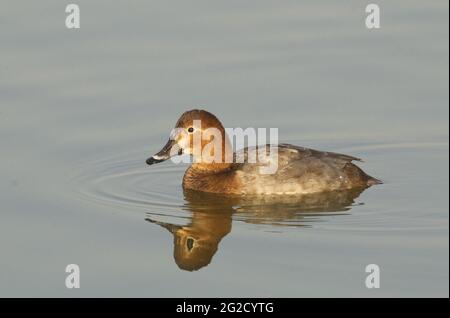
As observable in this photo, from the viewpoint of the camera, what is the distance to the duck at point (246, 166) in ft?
46.6

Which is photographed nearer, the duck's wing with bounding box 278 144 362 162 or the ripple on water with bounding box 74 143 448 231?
the ripple on water with bounding box 74 143 448 231

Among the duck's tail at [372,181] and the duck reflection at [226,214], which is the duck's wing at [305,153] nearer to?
the duck's tail at [372,181]

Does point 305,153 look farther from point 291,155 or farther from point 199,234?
point 199,234

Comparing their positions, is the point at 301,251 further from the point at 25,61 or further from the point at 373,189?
the point at 25,61

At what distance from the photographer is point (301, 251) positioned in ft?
39.8

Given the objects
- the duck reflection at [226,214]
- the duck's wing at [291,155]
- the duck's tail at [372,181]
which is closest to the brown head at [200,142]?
the duck's wing at [291,155]

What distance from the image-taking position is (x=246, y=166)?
564 inches

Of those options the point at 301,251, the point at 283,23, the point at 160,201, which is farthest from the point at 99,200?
the point at 283,23

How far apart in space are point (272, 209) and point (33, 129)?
147 inches

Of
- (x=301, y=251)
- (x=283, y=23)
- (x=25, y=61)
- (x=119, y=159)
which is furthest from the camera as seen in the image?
(x=283, y=23)

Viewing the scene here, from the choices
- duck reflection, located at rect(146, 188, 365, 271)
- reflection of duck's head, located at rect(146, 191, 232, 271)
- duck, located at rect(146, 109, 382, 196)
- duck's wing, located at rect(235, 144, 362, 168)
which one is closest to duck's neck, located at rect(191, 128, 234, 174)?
duck, located at rect(146, 109, 382, 196)

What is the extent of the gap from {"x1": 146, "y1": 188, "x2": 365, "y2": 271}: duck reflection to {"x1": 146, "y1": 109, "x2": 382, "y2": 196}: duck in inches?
4.5

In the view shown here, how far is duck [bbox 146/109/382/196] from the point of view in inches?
559

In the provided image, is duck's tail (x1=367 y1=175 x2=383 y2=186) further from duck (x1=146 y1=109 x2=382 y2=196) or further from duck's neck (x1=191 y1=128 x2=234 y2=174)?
duck's neck (x1=191 y1=128 x2=234 y2=174)
